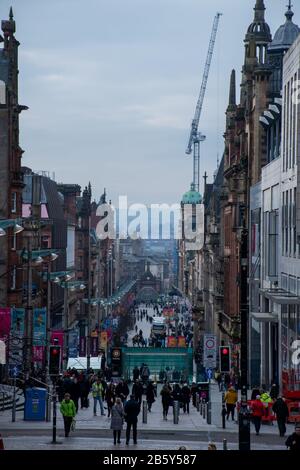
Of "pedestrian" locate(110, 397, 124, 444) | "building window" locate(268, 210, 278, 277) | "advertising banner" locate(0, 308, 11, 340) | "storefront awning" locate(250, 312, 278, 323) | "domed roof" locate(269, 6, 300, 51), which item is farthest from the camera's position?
"domed roof" locate(269, 6, 300, 51)

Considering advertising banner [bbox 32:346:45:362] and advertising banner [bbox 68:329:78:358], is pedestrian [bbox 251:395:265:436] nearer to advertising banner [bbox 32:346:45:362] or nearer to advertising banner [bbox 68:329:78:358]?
advertising banner [bbox 32:346:45:362]

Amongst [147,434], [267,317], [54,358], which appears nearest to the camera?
[147,434]

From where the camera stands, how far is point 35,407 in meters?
42.0

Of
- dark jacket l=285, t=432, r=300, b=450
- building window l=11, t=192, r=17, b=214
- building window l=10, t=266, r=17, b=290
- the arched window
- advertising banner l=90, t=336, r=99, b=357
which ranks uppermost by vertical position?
the arched window

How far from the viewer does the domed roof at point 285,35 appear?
77.4 metres

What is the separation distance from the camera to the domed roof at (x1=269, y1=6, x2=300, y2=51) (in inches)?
3046

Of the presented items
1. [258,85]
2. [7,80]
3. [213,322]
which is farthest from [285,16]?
[213,322]

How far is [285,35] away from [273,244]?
2013cm

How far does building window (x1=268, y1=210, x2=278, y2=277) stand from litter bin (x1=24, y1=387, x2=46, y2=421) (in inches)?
877

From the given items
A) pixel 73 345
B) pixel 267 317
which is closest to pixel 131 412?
pixel 267 317

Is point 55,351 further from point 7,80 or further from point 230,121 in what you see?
point 230,121

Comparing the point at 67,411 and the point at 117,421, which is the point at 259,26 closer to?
the point at 67,411

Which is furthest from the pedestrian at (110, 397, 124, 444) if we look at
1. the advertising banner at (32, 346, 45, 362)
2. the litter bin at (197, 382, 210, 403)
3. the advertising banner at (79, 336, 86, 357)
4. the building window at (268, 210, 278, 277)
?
the advertising banner at (79, 336, 86, 357)
